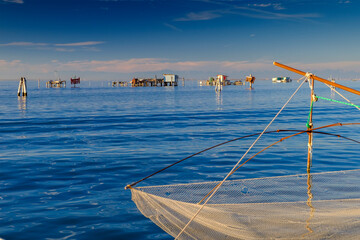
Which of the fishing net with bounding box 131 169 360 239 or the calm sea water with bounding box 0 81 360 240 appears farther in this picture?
the calm sea water with bounding box 0 81 360 240

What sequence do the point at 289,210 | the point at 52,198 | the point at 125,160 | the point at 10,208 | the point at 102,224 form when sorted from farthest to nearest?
the point at 125,160
the point at 52,198
the point at 10,208
the point at 102,224
the point at 289,210

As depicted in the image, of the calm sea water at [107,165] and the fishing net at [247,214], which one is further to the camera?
the calm sea water at [107,165]

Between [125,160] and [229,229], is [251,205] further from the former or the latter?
[125,160]

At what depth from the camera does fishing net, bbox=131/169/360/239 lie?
579 cm

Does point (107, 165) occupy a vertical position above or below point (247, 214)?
below

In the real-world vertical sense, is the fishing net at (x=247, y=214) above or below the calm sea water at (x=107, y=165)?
above

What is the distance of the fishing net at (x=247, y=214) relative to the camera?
5785 mm

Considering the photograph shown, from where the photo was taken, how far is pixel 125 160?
1423 cm

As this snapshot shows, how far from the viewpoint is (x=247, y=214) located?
6344mm

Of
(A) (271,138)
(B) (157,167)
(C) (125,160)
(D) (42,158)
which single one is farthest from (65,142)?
(A) (271,138)

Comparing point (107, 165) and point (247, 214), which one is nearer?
point (247, 214)

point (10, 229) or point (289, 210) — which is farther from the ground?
point (289, 210)

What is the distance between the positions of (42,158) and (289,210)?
1118cm

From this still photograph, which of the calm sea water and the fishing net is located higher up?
the fishing net
